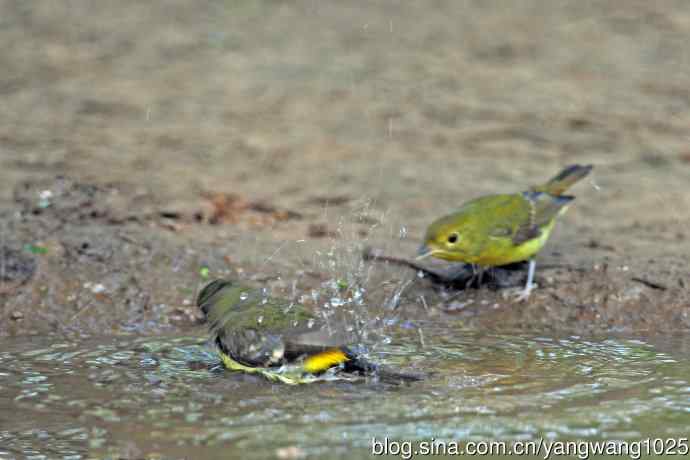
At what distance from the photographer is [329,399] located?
5.04 meters

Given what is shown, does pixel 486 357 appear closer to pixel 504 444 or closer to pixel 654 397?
pixel 654 397

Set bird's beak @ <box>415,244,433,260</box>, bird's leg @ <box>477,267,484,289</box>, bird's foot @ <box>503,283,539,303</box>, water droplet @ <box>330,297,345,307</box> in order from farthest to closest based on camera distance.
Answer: bird's leg @ <box>477,267,484,289</box> → bird's foot @ <box>503,283,539,303</box> → bird's beak @ <box>415,244,433,260</box> → water droplet @ <box>330,297,345,307</box>

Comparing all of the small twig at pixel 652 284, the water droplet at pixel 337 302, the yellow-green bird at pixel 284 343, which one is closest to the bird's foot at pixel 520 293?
the small twig at pixel 652 284

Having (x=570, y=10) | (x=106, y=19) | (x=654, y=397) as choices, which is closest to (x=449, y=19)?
(x=570, y=10)

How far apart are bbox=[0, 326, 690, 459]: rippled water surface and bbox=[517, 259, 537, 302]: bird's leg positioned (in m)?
0.64

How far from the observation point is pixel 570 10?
12.6m

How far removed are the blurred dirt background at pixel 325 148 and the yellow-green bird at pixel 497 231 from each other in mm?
239

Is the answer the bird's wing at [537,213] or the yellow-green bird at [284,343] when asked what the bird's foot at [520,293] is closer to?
the bird's wing at [537,213]

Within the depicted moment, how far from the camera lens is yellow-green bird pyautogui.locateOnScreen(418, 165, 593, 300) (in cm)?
663

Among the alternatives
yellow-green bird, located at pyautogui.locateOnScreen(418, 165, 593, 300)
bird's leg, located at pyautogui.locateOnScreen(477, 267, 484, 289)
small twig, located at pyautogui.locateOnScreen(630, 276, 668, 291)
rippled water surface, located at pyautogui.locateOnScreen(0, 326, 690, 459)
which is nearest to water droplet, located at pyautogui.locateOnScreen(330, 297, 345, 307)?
rippled water surface, located at pyautogui.locateOnScreen(0, 326, 690, 459)

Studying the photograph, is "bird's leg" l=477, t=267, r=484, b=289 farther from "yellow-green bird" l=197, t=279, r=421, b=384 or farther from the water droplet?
"yellow-green bird" l=197, t=279, r=421, b=384

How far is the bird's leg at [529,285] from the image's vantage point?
22.2 feet

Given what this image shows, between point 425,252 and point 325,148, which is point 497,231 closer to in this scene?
point 425,252

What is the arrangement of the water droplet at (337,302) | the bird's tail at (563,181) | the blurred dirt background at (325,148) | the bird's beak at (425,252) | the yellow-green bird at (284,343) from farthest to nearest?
the bird's tail at (563,181) → the blurred dirt background at (325,148) → the bird's beak at (425,252) → the water droplet at (337,302) → the yellow-green bird at (284,343)
